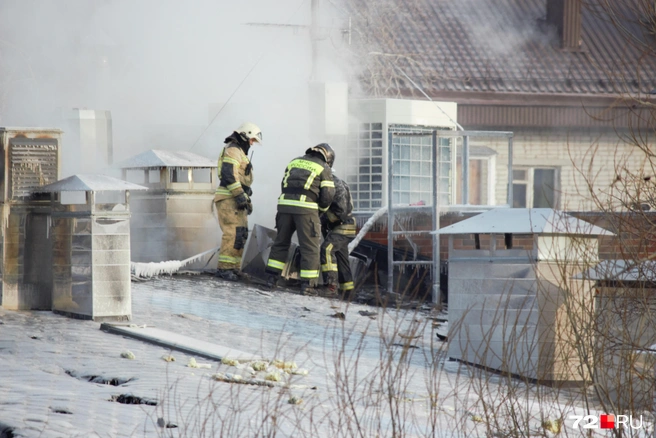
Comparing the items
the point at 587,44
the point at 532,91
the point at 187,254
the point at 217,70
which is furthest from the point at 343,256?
the point at 587,44

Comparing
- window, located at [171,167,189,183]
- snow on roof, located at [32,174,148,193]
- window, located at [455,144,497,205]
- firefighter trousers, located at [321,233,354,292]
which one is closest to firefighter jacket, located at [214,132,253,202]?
firefighter trousers, located at [321,233,354,292]

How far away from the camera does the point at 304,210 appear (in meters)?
13.1

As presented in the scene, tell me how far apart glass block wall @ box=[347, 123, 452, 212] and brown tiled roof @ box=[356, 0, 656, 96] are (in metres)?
3.96

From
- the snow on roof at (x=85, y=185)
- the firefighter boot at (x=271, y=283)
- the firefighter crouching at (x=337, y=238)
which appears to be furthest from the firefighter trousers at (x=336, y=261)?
the snow on roof at (x=85, y=185)

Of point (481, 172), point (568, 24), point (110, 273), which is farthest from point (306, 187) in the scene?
point (568, 24)

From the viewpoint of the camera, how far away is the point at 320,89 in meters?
19.4

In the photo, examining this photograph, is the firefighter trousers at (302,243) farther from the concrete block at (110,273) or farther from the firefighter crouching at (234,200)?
the concrete block at (110,273)

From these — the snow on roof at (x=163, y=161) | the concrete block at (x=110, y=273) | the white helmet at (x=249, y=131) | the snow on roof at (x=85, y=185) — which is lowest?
the concrete block at (x=110, y=273)

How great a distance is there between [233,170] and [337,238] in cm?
154

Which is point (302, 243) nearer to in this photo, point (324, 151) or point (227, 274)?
point (324, 151)

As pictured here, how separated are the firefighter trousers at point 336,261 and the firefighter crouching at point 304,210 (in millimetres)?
307

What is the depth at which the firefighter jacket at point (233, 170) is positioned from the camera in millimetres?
13727

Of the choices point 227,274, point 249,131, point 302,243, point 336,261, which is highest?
point 249,131

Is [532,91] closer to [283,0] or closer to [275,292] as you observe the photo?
[283,0]
